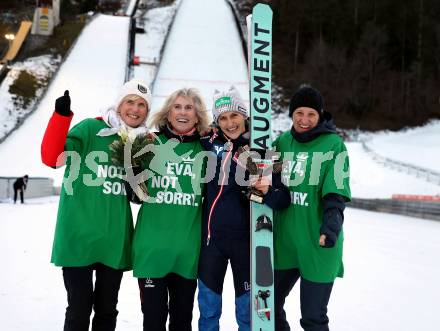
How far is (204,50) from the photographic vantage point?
96.8 feet

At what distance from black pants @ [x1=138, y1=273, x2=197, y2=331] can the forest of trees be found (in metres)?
27.6

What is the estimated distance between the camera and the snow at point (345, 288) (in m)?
3.69

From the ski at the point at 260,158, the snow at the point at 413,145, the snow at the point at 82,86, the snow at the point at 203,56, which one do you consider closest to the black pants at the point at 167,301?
the ski at the point at 260,158

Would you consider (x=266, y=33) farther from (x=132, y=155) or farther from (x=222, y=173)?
(x=132, y=155)

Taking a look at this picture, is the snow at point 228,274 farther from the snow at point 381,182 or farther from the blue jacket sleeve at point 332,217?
the blue jacket sleeve at point 332,217

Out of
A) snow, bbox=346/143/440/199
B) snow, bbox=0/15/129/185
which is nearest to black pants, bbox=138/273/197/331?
snow, bbox=346/143/440/199

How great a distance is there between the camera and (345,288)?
4777 millimetres

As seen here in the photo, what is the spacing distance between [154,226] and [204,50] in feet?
92.1

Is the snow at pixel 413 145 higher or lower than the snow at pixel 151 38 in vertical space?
lower

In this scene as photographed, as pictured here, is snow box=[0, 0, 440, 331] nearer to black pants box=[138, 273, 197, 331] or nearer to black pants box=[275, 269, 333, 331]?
black pants box=[138, 273, 197, 331]

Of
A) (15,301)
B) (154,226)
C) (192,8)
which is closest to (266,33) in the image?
(154,226)

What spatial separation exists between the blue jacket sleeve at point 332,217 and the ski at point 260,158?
365 mm

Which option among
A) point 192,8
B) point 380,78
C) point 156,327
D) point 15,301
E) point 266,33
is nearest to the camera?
point 156,327

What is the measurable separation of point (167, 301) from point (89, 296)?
0.50 metres
